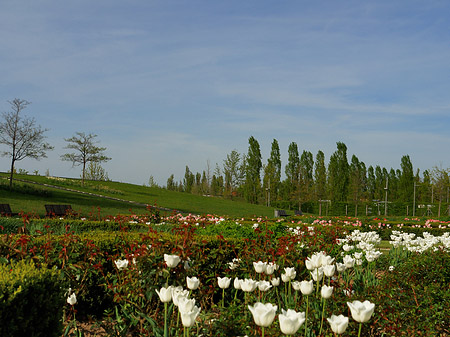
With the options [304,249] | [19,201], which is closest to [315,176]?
[19,201]

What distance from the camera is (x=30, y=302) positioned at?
3129mm

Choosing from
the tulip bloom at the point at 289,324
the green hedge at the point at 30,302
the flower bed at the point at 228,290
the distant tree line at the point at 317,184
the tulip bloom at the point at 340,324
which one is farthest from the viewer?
the distant tree line at the point at 317,184

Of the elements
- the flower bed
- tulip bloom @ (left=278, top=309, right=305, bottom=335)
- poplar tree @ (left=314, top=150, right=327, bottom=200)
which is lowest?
the flower bed

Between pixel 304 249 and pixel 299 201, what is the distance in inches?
1456

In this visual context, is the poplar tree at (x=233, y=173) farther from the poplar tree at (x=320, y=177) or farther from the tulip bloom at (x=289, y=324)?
the tulip bloom at (x=289, y=324)

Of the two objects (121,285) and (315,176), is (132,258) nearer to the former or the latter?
(121,285)

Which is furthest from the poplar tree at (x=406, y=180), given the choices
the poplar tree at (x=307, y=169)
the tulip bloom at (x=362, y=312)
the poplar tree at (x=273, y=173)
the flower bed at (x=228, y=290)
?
the tulip bloom at (x=362, y=312)

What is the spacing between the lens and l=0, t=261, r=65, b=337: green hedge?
9.60 feet

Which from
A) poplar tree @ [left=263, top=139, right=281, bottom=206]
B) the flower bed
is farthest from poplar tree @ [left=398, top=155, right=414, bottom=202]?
the flower bed

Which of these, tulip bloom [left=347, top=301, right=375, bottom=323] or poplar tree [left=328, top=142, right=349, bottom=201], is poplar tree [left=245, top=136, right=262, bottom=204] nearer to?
poplar tree [left=328, top=142, right=349, bottom=201]

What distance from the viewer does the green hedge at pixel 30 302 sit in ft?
9.60

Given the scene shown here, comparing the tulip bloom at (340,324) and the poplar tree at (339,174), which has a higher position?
the poplar tree at (339,174)

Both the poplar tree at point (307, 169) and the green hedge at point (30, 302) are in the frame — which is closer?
the green hedge at point (30, 302)

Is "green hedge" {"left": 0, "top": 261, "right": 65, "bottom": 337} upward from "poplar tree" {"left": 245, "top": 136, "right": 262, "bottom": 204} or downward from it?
downward
